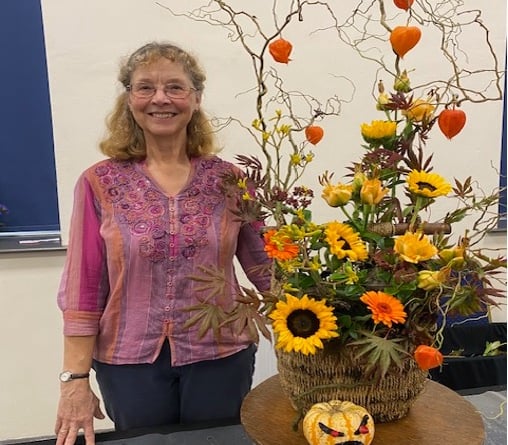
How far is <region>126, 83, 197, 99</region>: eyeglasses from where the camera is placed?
3.46 feet

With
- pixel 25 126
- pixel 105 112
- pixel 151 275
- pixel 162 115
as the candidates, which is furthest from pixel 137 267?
pixel 25 126

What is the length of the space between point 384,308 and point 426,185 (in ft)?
0.52

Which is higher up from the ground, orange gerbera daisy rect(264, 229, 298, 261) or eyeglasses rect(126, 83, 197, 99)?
eyeglasses rect(126, 83, 197, 99)

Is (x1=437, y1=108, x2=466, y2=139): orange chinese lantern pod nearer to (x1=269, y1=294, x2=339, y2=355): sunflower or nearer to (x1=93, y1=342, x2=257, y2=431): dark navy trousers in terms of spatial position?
(x1=269, y1=294, x2=339, y2=355): sunflower

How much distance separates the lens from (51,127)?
177 centimetres

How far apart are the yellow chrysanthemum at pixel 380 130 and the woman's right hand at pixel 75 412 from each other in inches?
25.6

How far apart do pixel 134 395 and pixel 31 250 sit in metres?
0.88

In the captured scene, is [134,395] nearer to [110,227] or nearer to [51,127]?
[110,227]

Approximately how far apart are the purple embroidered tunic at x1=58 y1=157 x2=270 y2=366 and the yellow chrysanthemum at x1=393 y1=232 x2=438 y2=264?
0.41 metres

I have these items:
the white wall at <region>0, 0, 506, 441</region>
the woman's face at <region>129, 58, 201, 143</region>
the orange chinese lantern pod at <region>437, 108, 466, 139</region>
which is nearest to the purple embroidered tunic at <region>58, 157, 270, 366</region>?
the woman's face at <region>129, 58, 201, 143</region>

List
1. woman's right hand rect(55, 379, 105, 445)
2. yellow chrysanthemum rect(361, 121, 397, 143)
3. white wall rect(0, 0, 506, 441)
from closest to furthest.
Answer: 1. yellow chrysanthemum rect(361, 121, 397, 143)
2. woman's right hand rect(55, 379, 105, 445)
3. white wall rect(0, 0, 506, 441)

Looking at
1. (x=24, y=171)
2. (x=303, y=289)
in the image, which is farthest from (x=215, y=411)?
(x=24, y=171)

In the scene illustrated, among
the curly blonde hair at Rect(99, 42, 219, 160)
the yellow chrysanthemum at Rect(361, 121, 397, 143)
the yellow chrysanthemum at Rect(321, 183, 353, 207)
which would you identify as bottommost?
the yellow chrysanthemum at Rect(321, 183, 353, 207)

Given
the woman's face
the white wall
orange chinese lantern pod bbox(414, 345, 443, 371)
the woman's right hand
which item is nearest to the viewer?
orange chinese lantern pod bbox(414, 345, 443, 371)
